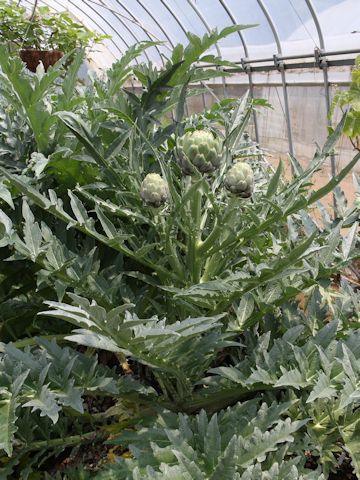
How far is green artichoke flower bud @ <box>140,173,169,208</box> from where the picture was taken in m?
0.75

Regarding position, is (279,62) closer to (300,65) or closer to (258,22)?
(300,65)

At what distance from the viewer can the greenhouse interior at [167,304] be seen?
26.4 inches

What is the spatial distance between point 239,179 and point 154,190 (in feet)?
0.39

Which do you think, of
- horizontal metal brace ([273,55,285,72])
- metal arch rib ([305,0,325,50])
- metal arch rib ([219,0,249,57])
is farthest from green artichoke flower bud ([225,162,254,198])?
metal arch rib ([219,0,249,57])

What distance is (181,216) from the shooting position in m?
0.85

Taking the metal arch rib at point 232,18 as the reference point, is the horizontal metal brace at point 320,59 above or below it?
below

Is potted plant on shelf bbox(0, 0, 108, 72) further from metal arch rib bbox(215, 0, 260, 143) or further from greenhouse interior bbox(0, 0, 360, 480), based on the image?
greenhouse interior bbox(0, 0, 360, 480)

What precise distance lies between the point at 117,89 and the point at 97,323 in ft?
2.01

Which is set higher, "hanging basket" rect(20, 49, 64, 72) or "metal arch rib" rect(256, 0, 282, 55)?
A: "metal arch rib" rect(256, 0, 282, 55)

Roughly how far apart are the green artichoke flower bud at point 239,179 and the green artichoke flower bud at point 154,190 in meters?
0.09

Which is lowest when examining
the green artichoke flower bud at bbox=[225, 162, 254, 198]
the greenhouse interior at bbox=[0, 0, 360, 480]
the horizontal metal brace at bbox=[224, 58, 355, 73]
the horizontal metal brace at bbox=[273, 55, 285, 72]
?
the greenhouse interior at bbox=[0, 0, 360, 480]

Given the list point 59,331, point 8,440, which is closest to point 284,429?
point 8,440

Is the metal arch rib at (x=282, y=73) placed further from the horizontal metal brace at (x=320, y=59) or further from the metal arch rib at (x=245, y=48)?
the horizontal metal brace at (x=320, y=59)

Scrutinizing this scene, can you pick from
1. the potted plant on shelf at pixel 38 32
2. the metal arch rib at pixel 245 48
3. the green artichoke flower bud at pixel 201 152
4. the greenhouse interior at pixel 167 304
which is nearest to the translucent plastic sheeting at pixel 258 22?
the metal arch rib at pixel 245 48
